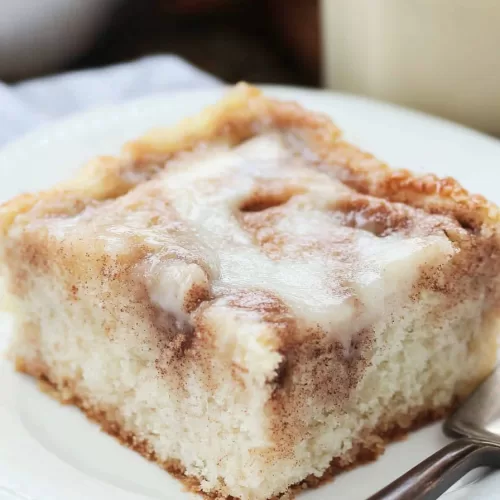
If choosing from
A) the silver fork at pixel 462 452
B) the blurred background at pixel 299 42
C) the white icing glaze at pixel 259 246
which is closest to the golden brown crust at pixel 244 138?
the white icing glaze at pixel 259 246

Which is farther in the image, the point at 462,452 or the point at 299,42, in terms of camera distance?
the point at 299,42

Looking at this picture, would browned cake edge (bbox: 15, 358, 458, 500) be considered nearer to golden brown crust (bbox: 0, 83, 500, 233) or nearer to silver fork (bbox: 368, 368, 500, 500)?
silver fork (bbox: 368, 368, 500, 500)

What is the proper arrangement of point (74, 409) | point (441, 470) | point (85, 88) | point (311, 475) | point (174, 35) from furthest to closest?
point (174, 35) → point (85, 88) → point (74, 409) → point (311, 475) → point (441, 470)

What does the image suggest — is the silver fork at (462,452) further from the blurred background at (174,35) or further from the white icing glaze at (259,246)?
the blurred background at (174,35)

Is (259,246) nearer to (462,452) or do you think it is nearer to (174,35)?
(462,452)

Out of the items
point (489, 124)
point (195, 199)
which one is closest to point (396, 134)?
point (489, 124)

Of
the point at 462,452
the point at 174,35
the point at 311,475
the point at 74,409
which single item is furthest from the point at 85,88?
the point at 462,452

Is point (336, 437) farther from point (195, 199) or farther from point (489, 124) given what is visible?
point (489, 124)
